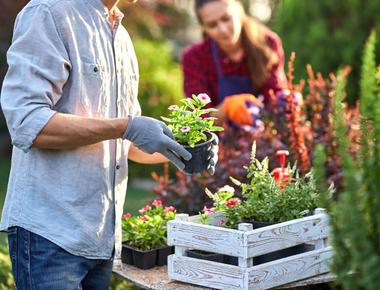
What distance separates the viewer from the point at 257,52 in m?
4.86

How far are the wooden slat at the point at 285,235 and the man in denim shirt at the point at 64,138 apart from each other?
1.17ft

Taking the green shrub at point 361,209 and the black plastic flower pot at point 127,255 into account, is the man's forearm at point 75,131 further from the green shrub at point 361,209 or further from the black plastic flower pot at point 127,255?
the green shrub at point 361,209

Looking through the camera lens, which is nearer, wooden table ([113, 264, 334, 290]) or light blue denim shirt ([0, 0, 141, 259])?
light blue denim shirt ([0, 0, 141, 259])

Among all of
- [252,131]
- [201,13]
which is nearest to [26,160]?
[252,131]

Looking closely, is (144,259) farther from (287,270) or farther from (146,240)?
(287,270)

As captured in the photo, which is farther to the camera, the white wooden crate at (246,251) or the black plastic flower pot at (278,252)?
the black plastic flower pot at (278,252)

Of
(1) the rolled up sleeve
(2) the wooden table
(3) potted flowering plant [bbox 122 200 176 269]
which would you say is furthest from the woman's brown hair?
(1) the rolled up sleeve

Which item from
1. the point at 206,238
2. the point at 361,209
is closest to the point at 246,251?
the point at 206,238

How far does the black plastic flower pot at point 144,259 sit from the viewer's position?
3080 millimetres

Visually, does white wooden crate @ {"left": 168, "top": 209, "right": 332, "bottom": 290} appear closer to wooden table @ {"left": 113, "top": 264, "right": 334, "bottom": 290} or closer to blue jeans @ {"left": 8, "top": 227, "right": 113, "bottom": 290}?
wooden table @ {"left": 113, "top": 264, "right": 334, "bottom": 290}

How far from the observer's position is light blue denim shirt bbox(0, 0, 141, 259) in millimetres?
2434

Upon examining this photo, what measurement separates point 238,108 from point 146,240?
5.09 feet

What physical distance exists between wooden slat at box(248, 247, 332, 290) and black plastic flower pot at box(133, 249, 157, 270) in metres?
0.61

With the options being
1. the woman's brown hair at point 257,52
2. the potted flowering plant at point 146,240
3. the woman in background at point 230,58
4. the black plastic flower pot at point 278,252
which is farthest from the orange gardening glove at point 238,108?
the black plastic flower pot at point 278,252
